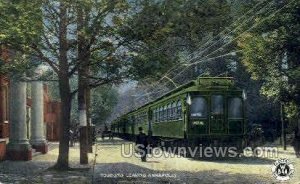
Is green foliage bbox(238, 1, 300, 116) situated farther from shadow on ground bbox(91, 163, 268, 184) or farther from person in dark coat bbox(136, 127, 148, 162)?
shadow on ground bbox(91, 163, 268, 184)

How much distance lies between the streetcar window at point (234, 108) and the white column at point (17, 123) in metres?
10.2

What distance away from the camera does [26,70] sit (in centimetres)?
2048

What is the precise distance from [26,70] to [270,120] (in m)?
25.2

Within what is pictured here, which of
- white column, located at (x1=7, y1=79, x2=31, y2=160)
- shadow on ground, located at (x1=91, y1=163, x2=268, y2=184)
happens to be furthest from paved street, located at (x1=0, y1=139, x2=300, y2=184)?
white column, located at (x1=7, y1=79, x2=31, y2=160)

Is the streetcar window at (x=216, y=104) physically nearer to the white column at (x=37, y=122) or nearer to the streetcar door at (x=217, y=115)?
the streetcar door at (x=217, y=115)

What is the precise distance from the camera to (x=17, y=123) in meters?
26.2

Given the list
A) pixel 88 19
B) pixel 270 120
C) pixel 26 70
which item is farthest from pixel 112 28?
pixel 270 120

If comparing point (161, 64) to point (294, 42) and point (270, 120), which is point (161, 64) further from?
point (270, 120)

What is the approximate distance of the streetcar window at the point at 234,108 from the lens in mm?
22492

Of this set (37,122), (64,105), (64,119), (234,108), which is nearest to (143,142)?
(64,119)

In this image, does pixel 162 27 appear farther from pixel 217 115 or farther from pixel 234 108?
pixel 234 108

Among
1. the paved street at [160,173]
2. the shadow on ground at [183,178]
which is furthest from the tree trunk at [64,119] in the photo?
the shadow on ground at [183,178]

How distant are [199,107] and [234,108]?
58.3 inches

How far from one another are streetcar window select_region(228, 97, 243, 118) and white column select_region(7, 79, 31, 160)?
10.2 m
